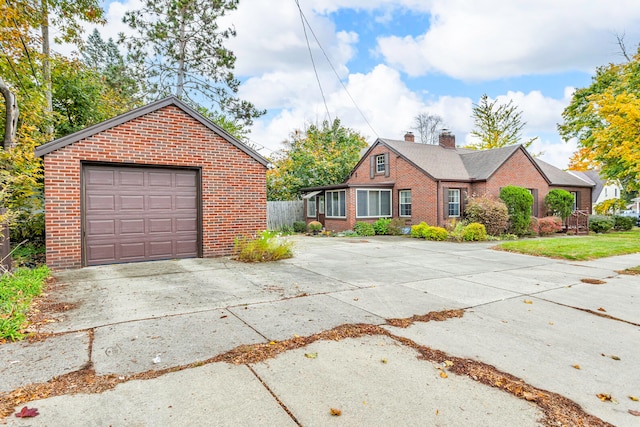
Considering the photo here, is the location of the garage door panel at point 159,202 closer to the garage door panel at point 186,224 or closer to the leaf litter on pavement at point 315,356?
the garage door panel at point 186,224

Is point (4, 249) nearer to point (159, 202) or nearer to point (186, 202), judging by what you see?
point (159, 202)

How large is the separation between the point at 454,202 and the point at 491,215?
2.49 m

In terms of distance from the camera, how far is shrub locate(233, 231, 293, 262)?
28.7ft

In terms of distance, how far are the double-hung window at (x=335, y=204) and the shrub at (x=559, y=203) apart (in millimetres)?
11251

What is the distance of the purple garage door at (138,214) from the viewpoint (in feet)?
26.1

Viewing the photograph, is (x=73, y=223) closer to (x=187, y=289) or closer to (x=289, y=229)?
(x=187, y=289)

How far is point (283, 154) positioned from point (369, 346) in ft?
73.2

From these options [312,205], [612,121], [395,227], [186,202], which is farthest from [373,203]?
[186,202]

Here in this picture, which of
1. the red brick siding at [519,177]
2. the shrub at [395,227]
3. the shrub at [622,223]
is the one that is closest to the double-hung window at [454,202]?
the red brick siding at [519,177]

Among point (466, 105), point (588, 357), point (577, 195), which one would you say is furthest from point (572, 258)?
point (466, 105)

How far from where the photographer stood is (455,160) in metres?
20.3

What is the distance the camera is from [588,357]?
11.3ft

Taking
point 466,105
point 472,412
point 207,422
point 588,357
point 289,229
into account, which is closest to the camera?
point 207,422

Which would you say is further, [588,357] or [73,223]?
[73,223]
